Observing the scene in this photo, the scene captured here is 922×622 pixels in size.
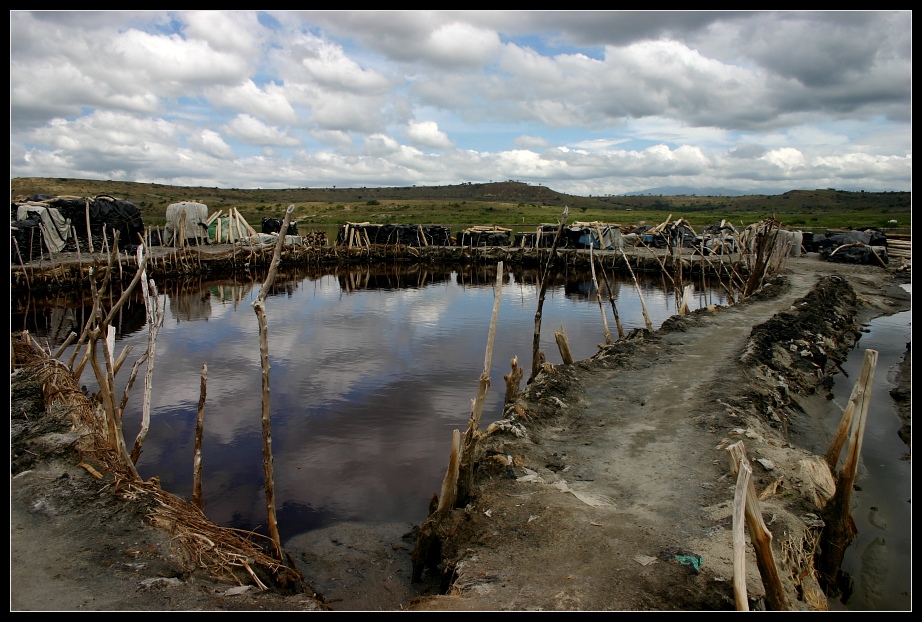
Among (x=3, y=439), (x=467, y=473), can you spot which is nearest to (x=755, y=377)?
(x=467, y=473)

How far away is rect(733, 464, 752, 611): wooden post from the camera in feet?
11.5

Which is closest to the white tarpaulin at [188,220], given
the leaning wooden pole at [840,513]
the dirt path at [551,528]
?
the dirt path at [551,528]

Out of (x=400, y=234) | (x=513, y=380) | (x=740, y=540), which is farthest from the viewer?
(x=400, y=234)

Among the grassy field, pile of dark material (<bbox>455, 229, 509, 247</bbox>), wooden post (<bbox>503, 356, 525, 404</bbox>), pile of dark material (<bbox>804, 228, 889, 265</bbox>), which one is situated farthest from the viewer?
the grassy field

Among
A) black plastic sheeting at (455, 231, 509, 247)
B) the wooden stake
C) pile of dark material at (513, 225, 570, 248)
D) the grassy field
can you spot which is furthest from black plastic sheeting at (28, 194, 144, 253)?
the wooden stake

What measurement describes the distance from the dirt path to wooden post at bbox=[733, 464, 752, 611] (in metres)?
0.62

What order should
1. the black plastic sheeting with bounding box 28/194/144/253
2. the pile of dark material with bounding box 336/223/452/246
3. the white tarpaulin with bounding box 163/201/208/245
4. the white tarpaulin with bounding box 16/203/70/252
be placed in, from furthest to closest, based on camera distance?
1. the pile of dark material with bounding box 336/223/452/246
2. the white tarpaulin with bounding box 163/201/208/245
3. the black plastic sheeting with bounding box 28/194/144/253
4. the white tarpaulin with bounding box 16/203/70/252

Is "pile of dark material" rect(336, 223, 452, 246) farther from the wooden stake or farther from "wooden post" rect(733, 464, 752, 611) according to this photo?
"wooden post" rect(733, 464, 752, 611)

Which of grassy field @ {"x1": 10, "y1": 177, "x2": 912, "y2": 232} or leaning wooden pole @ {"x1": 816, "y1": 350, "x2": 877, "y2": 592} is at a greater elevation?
grassy field @ {"x1": 10, "y1": 177, "x2": 912, "y2": 232}

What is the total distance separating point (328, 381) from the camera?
11.8 m

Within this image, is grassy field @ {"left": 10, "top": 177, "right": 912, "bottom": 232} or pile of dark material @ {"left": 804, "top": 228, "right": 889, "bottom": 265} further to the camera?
grassy field @ {"left": 10, "top": 177, "right": 912, "bottom": 232}

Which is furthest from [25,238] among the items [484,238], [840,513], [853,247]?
[853,247]

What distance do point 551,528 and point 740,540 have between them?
1.83m

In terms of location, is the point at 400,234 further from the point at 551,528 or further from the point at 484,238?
the point at 551,528
